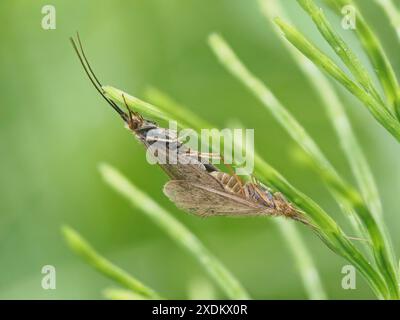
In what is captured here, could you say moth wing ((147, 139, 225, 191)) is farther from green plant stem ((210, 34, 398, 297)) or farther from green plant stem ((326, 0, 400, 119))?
green plant stem ((326, 0, 400, 119))

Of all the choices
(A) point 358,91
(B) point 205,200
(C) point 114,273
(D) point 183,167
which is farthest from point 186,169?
(A) point 358,91

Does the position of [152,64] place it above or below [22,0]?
below

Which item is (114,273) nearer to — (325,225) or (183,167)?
(183,167)

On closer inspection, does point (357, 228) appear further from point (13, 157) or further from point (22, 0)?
point (22, 0)

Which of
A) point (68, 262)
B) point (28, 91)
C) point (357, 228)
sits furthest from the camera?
point (28, 91)

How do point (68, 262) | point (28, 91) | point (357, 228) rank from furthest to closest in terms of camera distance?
point (28, 91) < point (68, 262) < point (357, 228)
